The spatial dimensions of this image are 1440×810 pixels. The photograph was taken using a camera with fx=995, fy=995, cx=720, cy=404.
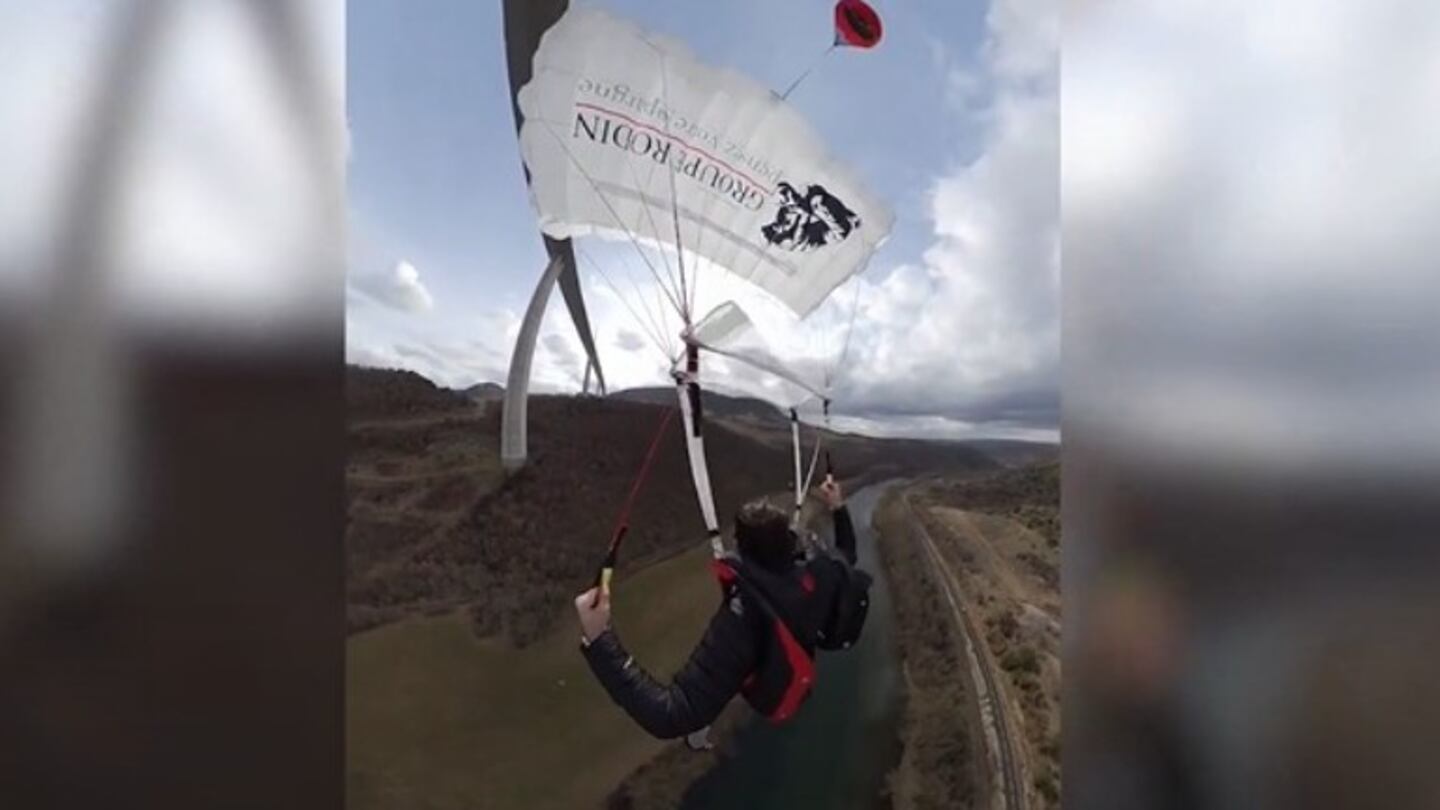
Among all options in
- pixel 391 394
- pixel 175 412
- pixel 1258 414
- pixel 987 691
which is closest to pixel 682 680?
pixel 987 691

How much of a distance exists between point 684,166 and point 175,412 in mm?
862

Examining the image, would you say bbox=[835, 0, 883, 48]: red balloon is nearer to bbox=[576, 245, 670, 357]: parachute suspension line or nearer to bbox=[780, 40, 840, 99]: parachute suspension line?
bbox=[780, 40, 840, 99]: parachute suspension line

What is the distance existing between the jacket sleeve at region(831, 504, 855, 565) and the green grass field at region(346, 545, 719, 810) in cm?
26

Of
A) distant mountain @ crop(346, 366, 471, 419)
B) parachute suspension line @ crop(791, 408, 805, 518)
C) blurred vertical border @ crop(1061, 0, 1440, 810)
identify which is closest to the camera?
blurred vertical border @ crop(1061, 0, 1440, 810)

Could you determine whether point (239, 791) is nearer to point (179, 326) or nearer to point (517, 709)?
point (517, 709)

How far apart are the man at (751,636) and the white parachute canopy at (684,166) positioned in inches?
16.7

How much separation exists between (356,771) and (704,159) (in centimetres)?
115

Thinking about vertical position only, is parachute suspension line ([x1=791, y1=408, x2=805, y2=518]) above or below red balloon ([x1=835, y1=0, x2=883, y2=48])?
below

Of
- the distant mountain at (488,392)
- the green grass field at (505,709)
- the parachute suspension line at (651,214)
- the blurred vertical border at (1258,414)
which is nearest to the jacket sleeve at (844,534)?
the green grass field at (505,709)

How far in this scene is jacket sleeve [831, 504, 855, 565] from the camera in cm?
174

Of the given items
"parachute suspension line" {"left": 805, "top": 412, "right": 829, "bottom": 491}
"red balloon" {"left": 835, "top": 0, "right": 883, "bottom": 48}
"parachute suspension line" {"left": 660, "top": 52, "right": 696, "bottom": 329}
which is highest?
"red balloon" {"left": 835, "top": 0, "right": 883, "bottom": 48}

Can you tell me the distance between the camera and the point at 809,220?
1.71 m

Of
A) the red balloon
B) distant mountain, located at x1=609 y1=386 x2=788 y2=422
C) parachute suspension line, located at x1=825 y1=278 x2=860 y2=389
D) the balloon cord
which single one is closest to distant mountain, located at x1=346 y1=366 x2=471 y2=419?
distant mountain, located at x1=609 y1=386 x2=788 y2=422

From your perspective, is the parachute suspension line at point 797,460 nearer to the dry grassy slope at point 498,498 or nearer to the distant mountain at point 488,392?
the dry grassy slope at point 498,498
